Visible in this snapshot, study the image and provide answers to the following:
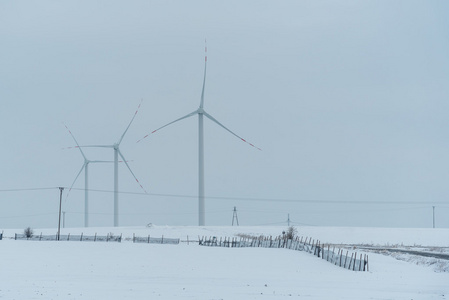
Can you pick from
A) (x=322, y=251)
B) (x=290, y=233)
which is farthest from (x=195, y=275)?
(x=290, y=233)

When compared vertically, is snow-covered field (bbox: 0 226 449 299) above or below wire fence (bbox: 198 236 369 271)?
below

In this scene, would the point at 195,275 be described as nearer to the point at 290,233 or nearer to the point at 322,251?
the point at 322,251

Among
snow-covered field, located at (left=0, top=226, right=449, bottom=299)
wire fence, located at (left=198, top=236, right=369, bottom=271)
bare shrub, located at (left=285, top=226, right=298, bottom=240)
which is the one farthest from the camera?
bare shrub, located at (left=285, top=226, right=298, bottom=240)

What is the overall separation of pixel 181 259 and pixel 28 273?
64.1ft

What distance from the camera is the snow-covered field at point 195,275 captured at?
1483 inches

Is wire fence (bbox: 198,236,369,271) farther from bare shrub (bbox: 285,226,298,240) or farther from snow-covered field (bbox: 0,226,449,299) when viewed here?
bare shrub (bbox: 285,226,298,240)

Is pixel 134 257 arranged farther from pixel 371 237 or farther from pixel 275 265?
pixel 371 237

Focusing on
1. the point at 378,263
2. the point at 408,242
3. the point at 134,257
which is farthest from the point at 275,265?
the point at 408,242

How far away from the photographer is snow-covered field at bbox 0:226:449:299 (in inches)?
1483

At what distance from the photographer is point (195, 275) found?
159ft

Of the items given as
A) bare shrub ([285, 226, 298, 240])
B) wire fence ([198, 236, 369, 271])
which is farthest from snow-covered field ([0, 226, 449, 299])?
bare shrub ([285, 226, 298, 240])

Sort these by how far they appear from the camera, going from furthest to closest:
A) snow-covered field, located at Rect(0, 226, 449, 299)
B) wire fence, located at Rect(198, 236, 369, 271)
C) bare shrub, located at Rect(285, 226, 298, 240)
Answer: bare shrub, located at Rect(285, 226, 298, 240), wire fence, located at Rect(198, 236, 369, 271), snow-covered field, located at Rect(0, 226, 449, 299)

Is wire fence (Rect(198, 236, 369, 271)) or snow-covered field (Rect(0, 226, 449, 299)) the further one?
wire fence (Rect(198, 236, 369, 271))

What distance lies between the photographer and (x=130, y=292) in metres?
37.6
